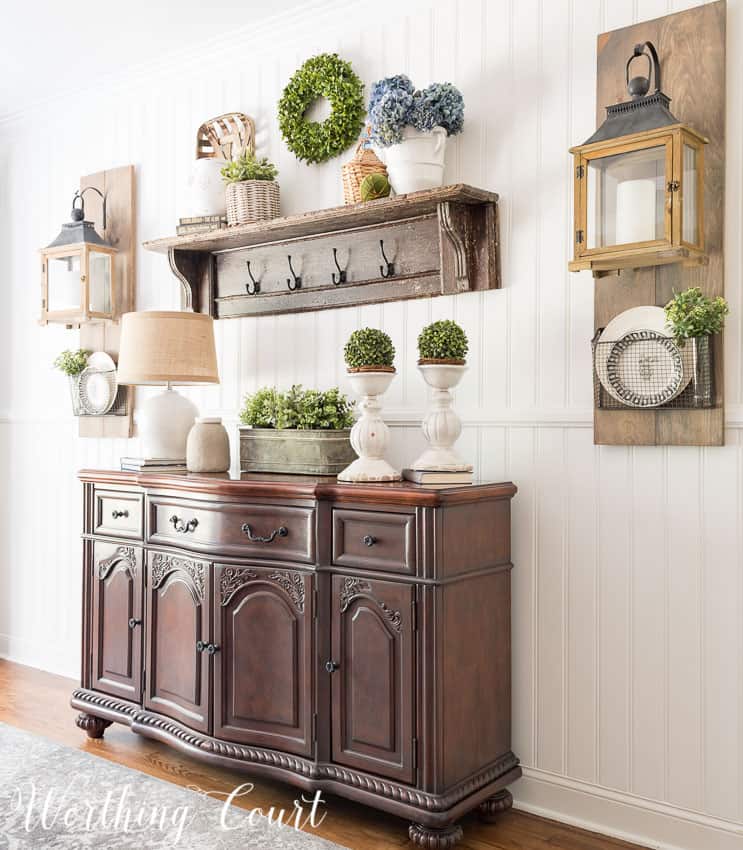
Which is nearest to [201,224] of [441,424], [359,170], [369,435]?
[359,170]

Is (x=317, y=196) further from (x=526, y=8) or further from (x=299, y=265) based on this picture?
(x=526, y=8)

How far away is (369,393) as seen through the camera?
2484 mm

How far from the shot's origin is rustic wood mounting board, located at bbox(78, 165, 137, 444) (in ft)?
12.0

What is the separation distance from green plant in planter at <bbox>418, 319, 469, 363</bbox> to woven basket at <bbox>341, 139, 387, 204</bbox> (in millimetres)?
606

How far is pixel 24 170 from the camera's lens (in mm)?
4113

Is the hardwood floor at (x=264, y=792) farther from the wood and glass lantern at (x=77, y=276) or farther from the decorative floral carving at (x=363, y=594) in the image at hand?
the wood and glass lantern at (x=77, y=276)

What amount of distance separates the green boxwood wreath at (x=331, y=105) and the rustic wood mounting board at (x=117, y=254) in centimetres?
93

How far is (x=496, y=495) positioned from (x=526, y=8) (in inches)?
57.4

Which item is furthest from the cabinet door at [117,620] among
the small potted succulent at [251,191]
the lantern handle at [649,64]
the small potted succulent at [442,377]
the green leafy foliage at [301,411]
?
the lantern handle at [649,64]

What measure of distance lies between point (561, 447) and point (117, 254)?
2180 mm

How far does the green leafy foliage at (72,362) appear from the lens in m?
3.75

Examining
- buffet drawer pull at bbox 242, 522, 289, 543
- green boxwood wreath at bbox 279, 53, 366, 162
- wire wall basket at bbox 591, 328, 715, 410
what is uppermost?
green boxwood wreath at bbox 279, 53, 366, 162

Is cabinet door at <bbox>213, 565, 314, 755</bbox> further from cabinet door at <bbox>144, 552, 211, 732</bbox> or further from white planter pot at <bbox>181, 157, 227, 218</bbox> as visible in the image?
white planter pot at <bbox>181, 157, 227, 218</bbox>

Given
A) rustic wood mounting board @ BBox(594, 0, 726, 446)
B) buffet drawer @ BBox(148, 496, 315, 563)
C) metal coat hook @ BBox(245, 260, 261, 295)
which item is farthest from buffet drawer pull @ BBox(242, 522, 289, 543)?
metal coat hook @ BBox(245, 260, 261, 295)
